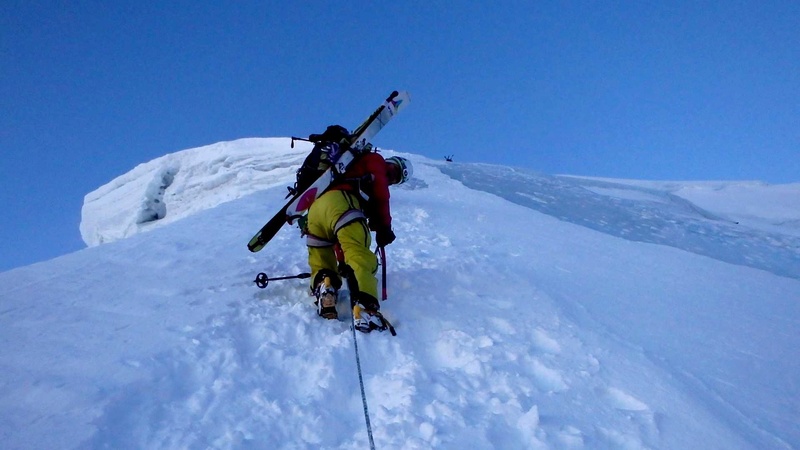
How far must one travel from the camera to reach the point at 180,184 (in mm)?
18047

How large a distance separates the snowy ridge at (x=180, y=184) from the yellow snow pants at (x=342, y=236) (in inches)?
391

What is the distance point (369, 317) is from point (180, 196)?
16.0 m

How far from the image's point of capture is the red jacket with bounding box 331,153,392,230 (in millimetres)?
4477

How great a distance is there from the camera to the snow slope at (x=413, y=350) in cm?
254

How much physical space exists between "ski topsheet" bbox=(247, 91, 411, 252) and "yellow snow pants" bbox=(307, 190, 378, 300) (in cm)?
12

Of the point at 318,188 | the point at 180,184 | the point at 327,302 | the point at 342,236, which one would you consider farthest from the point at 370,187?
the point at 180,184

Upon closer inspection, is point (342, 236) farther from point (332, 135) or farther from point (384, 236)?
point (332, 135)

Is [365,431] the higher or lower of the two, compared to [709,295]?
lower

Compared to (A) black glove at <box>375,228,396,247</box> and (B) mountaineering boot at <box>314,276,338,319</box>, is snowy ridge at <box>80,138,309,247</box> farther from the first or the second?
(B) mountaineering boot at <box>314,276,338,319</box>

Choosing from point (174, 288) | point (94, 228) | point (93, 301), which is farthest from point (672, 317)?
point (94, 228)

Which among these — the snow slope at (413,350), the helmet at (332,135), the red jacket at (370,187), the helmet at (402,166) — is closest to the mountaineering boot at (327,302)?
the snow slope at (413,350)

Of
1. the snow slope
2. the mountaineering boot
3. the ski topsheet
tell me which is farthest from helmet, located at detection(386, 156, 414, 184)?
the mountaineering boot

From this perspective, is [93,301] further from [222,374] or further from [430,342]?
[430,342]

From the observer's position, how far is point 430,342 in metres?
3.62
